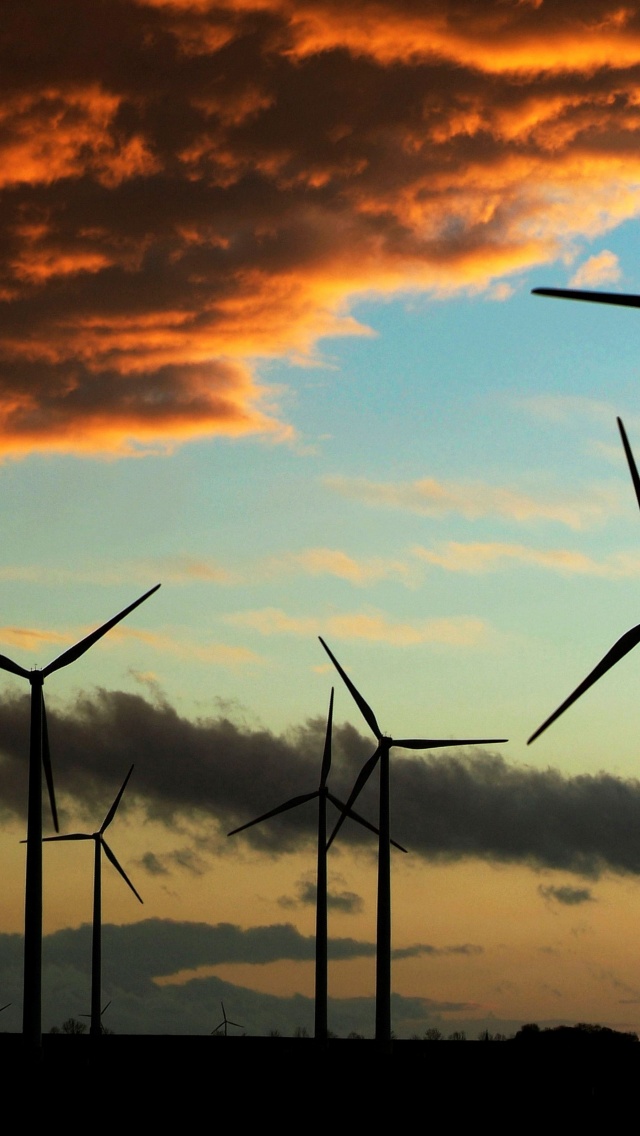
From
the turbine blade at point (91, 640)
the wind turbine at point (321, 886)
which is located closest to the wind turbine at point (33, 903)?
the turbine blade at point (91, 640)

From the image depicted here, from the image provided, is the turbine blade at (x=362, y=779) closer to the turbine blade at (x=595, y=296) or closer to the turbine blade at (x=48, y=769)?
the turbine blade at (x=48, y=769)

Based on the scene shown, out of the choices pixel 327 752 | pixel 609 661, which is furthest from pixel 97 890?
pixel 609 661

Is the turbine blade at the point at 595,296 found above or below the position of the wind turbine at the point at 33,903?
above

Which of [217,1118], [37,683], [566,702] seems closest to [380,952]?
[37,683]

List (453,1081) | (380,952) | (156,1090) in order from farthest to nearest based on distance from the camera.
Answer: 1. (380,952)
2. (453,1081)
3. (156,1090)

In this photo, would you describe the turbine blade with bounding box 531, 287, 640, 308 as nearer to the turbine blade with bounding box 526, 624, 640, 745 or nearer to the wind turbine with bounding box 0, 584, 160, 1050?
the turbine blade with bounding box 526, 624, 640, 745

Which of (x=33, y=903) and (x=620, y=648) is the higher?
(x=620, y=648)

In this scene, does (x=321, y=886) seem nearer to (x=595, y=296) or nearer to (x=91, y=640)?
(x=91, y=640)

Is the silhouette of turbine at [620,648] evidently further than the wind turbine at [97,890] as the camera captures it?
No

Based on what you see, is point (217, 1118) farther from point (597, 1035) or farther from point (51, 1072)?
point (597, 1035)

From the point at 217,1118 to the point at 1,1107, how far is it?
30.8 ft

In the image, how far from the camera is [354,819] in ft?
409

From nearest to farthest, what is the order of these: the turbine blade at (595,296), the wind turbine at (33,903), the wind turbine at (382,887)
Result: the turbine blade at (595,296)
the wind turbine at (33,903)
the wind turbine at (382,887)

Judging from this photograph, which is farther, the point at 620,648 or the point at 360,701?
the point at 360,701
